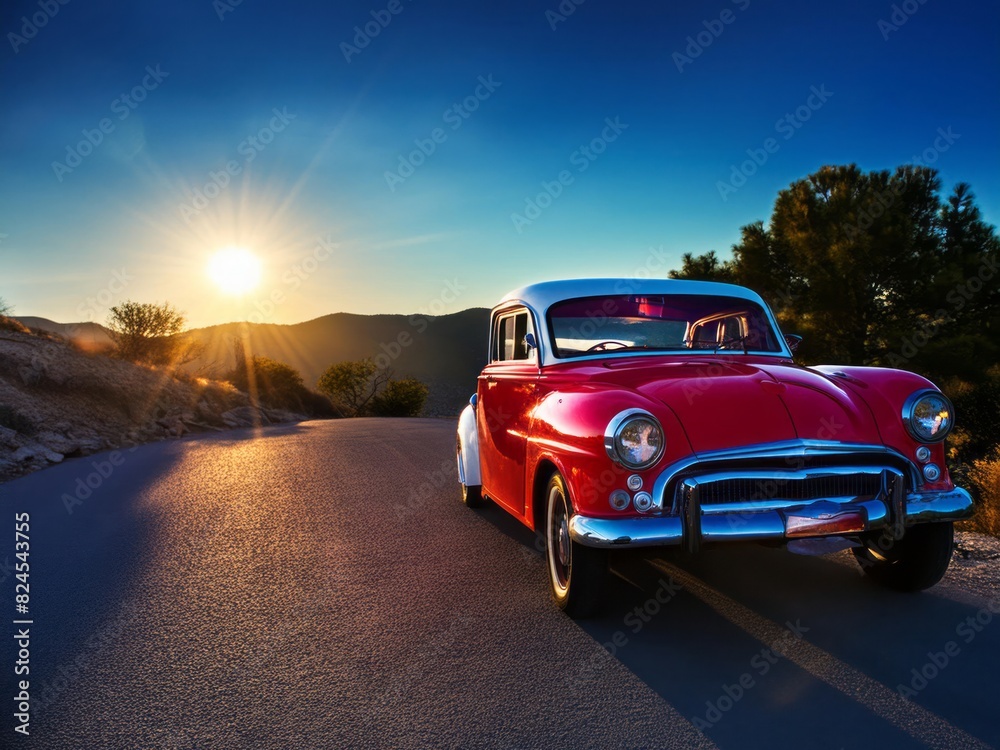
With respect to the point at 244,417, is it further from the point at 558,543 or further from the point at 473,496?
the point at 558,543

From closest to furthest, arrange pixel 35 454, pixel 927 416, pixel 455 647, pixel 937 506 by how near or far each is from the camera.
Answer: pixel 455 647
pixel 937 506
pixel 927 416
pixel 35 454

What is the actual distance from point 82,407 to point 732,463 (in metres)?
14.1

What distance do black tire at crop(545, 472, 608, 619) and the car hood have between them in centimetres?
75

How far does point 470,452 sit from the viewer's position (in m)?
6.76

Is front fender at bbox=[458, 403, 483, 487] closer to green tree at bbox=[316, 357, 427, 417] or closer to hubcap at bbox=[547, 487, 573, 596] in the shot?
hubcap at bbox=[547, 487, 573, 596]

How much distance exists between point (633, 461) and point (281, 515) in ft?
13.6

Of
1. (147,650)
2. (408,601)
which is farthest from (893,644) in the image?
(147,650)

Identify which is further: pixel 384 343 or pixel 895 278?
pixel 384 343

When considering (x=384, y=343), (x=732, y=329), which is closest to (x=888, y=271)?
(x=732, y=329)

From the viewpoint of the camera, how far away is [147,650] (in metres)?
3.62

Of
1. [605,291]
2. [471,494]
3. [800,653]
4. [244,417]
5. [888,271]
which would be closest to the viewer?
[800,653]

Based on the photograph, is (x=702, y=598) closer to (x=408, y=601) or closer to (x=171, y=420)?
(x=408, y=601)

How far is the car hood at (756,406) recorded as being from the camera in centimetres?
365

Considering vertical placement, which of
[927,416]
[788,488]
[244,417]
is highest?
[927,416]
